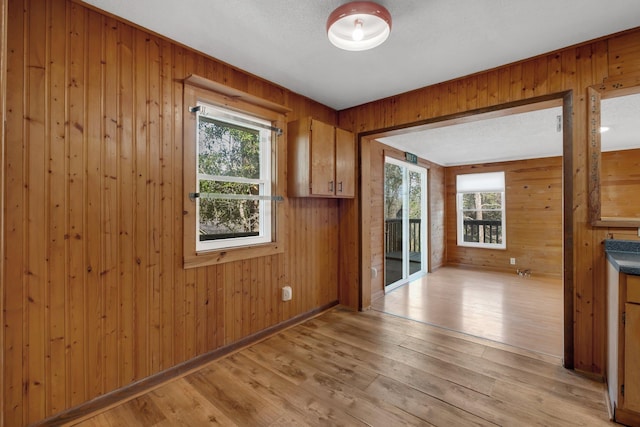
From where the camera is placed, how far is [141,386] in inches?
79.7

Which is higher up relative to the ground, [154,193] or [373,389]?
[154,193]

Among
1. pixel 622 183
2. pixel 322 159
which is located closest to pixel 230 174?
pixel 322 159

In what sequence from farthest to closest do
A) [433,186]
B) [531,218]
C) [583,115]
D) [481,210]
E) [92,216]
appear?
[481,210] → [433,186] → [531,218] → [583,115] → [92,216]

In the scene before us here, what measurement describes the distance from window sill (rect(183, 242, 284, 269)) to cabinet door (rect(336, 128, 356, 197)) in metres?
0.96

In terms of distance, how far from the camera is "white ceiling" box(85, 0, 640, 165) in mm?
1805

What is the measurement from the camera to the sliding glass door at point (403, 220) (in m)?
4.83

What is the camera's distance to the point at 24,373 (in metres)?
1.59

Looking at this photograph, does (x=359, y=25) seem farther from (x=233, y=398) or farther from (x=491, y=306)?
(x=491, y=306)

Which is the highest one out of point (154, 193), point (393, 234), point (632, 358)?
point (154, 193)

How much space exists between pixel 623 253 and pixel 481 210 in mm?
4580

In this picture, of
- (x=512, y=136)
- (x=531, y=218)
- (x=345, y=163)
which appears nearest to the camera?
(x=345, y=163)

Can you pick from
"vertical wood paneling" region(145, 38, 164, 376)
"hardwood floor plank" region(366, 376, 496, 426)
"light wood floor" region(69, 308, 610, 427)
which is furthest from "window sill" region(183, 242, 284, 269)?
"hardwood floor plank" region(366, 376, 496, 426)

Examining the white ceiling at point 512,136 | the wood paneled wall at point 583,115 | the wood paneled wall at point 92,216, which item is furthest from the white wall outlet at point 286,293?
the wood paneled wall at point 583,115

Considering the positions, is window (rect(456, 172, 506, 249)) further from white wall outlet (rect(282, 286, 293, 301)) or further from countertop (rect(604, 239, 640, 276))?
white wall outlet (rect(282, 286, 293, 301))
